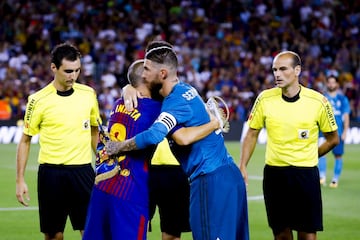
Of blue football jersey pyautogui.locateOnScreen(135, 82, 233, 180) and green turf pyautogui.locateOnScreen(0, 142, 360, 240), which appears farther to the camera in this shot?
green turf pyautogui.locateOnScreen(0, 142, 360, 240)

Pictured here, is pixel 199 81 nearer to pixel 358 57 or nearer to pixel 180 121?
pixel 358 57

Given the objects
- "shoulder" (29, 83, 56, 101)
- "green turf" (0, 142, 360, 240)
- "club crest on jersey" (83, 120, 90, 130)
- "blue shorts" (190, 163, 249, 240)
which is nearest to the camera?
"blue shorts" (190, 163, 249, 240)

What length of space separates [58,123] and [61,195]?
2.34ft

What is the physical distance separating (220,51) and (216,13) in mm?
3192

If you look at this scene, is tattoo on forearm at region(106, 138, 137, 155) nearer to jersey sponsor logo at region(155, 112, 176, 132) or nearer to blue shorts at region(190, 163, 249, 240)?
jersey sponsor logo at region(155, 112, 176, 132)

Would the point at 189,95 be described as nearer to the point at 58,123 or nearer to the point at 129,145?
the point at 129,145

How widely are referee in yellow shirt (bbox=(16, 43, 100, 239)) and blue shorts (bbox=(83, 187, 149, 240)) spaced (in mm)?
1888

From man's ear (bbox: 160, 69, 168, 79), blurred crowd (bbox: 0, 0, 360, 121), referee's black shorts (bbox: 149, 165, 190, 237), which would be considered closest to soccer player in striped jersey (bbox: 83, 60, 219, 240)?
man's ear (bbox: 160, 69, 168, 79)

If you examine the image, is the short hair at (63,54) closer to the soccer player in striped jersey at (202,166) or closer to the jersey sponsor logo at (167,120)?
the soccer player in striped jersey at (202,166)

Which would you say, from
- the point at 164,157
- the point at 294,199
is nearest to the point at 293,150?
the point at 294,199

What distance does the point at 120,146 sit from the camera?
21.2 feet

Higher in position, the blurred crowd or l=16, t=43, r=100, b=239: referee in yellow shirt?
the blurred crowd

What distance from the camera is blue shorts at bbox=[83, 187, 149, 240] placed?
650cm

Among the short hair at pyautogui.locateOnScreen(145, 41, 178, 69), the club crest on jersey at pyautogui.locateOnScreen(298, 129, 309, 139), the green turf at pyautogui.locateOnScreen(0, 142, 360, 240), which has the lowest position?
the green turf at pyautogui.locateOnScreen(0, 142, 360, 240)
